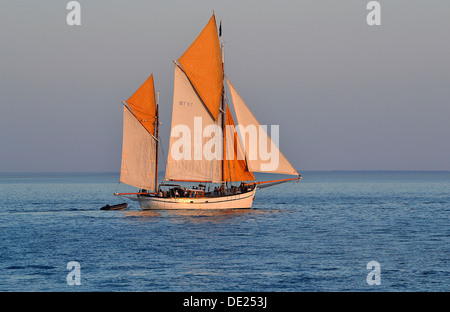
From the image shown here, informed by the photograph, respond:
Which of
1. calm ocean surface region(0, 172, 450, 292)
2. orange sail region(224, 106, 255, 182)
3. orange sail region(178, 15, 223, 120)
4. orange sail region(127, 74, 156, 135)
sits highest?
orange sail region(178, 15, 223, 120)

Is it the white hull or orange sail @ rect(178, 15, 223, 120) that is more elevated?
orange sail @ rect(178, 15, 223, 120)

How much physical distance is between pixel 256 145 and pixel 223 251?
28.5m

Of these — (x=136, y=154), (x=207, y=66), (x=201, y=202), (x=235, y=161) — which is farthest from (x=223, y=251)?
(x=207, y=66)

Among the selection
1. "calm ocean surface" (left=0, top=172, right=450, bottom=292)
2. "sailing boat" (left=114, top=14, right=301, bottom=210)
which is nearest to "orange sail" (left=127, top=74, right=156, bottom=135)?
"sailing boat" (left=114, top=14, right=301, bottom=210)

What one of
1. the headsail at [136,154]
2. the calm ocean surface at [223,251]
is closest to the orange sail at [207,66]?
the headsail at [136,154]

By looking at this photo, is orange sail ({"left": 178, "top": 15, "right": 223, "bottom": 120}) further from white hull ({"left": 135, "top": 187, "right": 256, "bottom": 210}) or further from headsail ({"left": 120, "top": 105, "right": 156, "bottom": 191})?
white hull ({"left": 135, "top": 187, "right": 256, "bottom": 210})

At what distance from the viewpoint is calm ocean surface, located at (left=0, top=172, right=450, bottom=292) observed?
1433 inches

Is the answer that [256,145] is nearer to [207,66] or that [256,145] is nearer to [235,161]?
[235,161]

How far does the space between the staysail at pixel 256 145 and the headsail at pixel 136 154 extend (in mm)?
11337

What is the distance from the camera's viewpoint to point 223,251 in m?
48.1

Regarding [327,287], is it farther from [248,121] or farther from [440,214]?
[440,214]

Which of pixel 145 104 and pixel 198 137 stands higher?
pixel 145 104

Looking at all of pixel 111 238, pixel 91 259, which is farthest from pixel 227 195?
pixel 91 259
